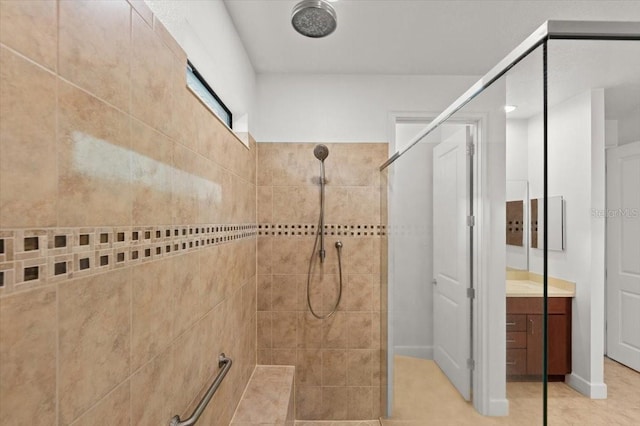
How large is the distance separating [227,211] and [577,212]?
4.66ft

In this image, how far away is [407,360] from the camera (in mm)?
1972

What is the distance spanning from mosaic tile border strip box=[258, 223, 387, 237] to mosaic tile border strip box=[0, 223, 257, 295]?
1407 mm

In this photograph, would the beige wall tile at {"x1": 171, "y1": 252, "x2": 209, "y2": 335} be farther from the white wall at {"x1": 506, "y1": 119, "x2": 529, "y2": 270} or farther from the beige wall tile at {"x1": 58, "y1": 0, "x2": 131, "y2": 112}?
the white wall at {"x1": 506, "y1": 119, "x2": 529, "y2": 270}

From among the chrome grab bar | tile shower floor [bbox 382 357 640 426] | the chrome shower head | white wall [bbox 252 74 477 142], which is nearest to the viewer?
tile shower floor [bbox 382 357 640 426]

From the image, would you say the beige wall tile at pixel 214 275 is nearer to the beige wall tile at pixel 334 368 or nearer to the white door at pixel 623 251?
the beige wall tile at pixel 334 368

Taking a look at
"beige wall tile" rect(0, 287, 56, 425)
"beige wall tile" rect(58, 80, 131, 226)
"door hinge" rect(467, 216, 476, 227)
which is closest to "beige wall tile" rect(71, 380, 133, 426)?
"beige wall tile" rect(0, 287, 56, 425)

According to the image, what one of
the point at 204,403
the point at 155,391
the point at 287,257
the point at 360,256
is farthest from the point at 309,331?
the point at 155,391

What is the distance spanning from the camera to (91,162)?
2.24ft

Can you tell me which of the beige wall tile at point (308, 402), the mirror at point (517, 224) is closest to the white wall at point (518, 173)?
the mirror at point (517, 224)

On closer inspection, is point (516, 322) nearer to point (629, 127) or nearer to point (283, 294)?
point (629, 127)

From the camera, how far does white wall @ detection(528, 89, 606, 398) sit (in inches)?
29.9

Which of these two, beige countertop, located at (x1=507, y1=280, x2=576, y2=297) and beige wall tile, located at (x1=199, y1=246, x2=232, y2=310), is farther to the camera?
beige wall tile, located at (x1=199, y1=246, x2=232, y2=310)

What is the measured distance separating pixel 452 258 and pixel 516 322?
470 mm

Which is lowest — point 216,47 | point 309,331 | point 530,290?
point 309,331
